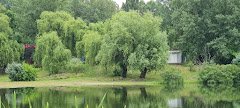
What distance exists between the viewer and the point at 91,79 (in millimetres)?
43125

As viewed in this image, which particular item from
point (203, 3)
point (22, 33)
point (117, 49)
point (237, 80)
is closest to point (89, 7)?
point (22, 33)

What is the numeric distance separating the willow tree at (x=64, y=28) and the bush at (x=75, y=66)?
3.52 m

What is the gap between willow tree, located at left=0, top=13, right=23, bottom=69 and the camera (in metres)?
46.4

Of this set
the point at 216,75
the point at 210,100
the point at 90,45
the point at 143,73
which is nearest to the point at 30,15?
the point at 90,45

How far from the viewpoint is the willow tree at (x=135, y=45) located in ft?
133

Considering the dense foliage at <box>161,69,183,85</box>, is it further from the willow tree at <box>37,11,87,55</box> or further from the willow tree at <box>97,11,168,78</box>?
the willow tree at <box>37,11,87,55</box>

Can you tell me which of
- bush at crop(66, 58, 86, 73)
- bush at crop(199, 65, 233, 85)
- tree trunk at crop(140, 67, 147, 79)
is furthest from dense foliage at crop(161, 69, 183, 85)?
bush at crop(66, 58, 86, 73)

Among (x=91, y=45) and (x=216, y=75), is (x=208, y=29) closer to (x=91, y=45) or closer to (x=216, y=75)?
(x=216, y=75)

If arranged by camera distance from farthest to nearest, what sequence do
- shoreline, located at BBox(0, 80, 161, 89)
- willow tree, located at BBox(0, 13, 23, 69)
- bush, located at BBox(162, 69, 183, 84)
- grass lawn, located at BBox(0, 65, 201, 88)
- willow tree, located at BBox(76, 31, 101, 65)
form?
1. willow tree, located at BBox(0, 13, 23, 69)
2. willow tree, located at BBox(76, 31, 101, 65)
3. grass lawn, located at BBox(0, 65, 201, 88)
4. bush, located at BBox(162, 69, 183, 84)
5. shoreline, located at BBox(0, 80, 161, 89)

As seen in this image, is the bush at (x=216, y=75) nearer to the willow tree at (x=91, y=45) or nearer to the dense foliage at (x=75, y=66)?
the willow tree at (x=91, y=45)

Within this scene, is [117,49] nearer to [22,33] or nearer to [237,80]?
[237,80]

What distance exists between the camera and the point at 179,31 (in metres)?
53.0

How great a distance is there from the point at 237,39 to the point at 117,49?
13.2 m

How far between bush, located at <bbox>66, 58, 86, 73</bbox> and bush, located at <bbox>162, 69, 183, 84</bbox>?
927 centimetres
